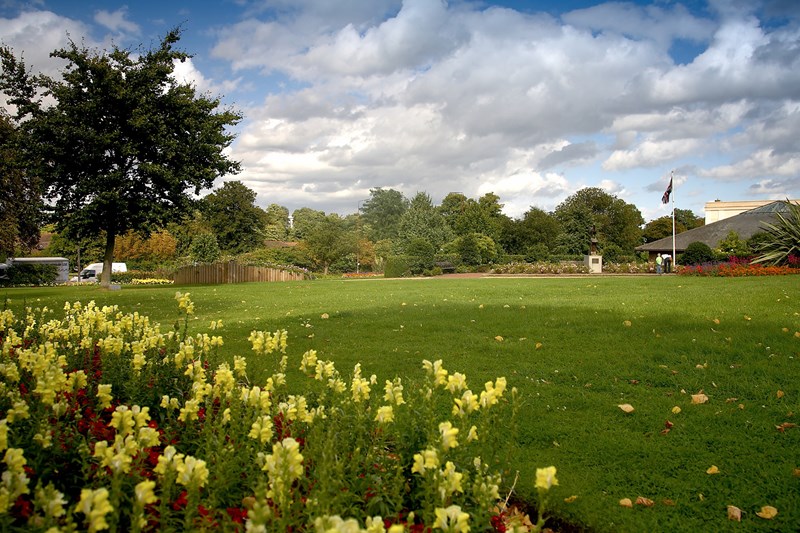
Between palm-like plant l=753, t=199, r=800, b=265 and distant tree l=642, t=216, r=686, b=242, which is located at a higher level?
distant tree l=642, t=216, r=686, b=242

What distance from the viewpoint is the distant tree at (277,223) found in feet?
282

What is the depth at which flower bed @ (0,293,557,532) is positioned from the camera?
1.98 meters

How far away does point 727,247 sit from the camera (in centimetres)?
3138

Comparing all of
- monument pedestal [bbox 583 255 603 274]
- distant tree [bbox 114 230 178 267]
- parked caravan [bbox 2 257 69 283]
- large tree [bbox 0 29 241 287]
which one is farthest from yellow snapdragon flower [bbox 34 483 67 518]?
distant tree [bbox 114 230 178 267]

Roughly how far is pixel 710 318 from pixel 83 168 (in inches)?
918

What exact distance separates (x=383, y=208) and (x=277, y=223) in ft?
64.8

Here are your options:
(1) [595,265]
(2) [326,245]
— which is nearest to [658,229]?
(1) [595,265]

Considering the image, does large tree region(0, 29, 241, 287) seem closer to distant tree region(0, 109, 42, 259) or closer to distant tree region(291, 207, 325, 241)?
distant tree region(0, 109, 42, 259)

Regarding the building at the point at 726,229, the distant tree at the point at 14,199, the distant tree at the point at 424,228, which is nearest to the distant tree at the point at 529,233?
the distant tree at the point at 424,228

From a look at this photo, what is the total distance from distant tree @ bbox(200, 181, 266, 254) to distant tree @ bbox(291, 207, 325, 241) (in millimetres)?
20500

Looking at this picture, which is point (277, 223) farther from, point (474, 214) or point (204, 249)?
point (204, 249)

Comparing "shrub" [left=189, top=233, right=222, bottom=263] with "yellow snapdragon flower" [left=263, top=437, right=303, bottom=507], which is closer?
"yellow snapdragon flower" [left=263, top=437, right=303, bottom=507]

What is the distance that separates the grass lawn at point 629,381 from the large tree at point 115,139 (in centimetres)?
1251

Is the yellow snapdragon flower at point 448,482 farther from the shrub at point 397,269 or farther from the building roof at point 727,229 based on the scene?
the building roof at point 727,229
